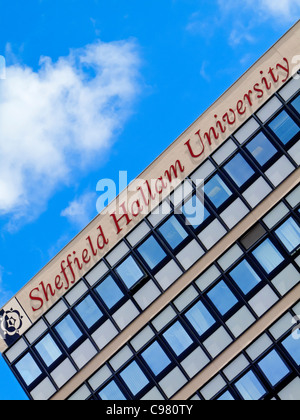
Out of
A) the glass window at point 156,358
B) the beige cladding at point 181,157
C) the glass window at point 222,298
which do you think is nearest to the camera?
the glass window at point 222,298

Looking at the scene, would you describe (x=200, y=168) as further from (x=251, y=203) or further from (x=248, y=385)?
(x=248, y=385)

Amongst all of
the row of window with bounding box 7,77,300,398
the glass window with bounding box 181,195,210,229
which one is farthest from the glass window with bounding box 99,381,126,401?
the glass window with bounding box 181,195,210,229

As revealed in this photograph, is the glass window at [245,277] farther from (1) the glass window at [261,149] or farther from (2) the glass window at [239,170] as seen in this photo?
(1) the glass window at [261,149]

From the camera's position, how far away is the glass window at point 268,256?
88.6ft

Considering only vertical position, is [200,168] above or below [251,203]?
above

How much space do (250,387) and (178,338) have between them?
3.96 m

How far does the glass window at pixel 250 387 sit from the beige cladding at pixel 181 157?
912 centimetres

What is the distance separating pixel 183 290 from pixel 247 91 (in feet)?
33.4

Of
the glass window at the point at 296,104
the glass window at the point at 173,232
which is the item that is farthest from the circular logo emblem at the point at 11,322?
the glass window at the point at 296,104
